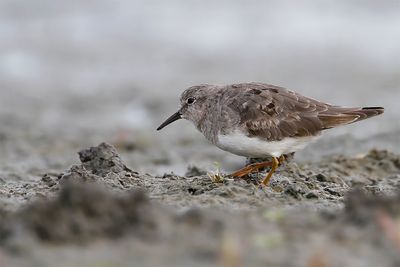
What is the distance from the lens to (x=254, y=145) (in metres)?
8.35

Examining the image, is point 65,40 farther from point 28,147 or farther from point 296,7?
point 28,147

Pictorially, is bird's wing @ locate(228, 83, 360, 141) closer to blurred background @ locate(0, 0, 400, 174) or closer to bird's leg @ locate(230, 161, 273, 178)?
bird's leg @ locate(230, 161, 273, 178)

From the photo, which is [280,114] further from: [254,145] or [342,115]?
[342,115]

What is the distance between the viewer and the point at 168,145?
1340cm

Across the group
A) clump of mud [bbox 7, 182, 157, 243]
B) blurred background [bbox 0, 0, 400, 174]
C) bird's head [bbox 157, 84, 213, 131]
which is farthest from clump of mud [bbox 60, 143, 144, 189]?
blurred background [bbox 0, 0, 400, 174]

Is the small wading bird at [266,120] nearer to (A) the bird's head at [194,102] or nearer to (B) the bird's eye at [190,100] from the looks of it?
(A) the bird's head at [194,102]

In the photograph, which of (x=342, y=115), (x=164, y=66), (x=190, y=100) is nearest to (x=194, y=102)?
(x=190, y=100)

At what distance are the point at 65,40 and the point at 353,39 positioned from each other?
23.6ft

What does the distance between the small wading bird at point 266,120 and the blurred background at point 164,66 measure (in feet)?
9.26

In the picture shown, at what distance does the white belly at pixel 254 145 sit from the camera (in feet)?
27.3

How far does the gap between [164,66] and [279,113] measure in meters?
10.4

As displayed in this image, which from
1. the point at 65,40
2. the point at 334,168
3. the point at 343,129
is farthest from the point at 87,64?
the point at 334,168

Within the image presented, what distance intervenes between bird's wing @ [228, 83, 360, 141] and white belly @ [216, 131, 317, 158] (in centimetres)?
6

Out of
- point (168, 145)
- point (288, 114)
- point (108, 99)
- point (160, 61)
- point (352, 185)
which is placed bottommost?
point (352, 185)
